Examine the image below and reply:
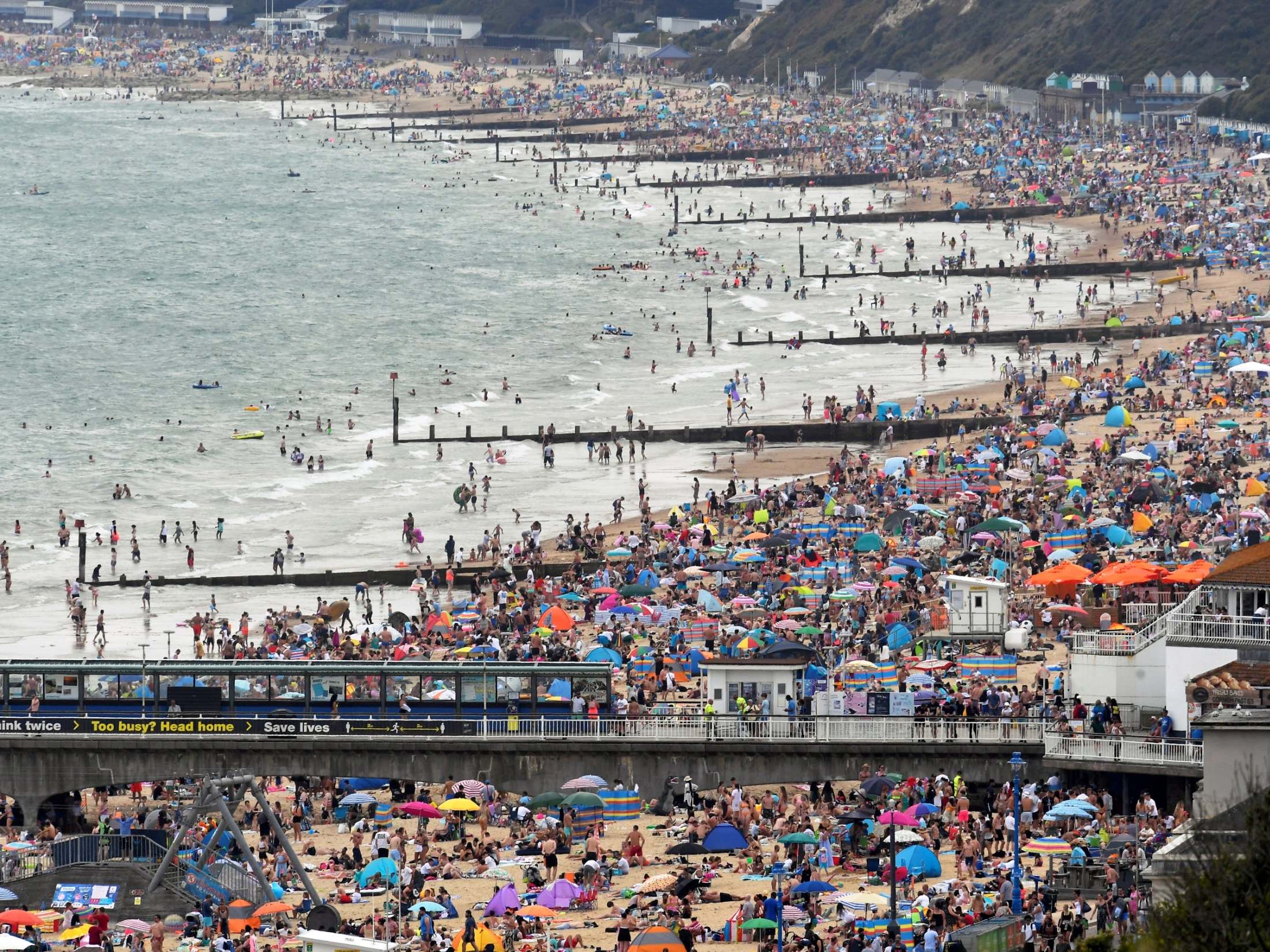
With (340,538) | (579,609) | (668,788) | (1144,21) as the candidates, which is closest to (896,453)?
(340,538)

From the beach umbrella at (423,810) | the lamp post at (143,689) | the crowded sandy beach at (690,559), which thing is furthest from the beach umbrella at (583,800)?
the lamp post at (143,689)

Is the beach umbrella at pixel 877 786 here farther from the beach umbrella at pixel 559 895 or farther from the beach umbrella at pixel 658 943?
the beach umbrella at pixel 658 943

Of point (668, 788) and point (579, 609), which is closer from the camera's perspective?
point (668, 788)

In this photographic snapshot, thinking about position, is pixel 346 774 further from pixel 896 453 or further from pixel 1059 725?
pixel 896 453

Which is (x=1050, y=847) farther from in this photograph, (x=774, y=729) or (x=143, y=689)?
(x=143, y=689)

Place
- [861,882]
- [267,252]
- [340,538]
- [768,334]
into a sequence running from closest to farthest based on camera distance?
1. [861,882]
2. [340,538]
3. [768,334]
4. [267,252]

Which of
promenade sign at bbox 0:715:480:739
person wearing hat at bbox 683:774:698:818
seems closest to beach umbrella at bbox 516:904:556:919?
person wearing hat at bbox 683:774:698:818
